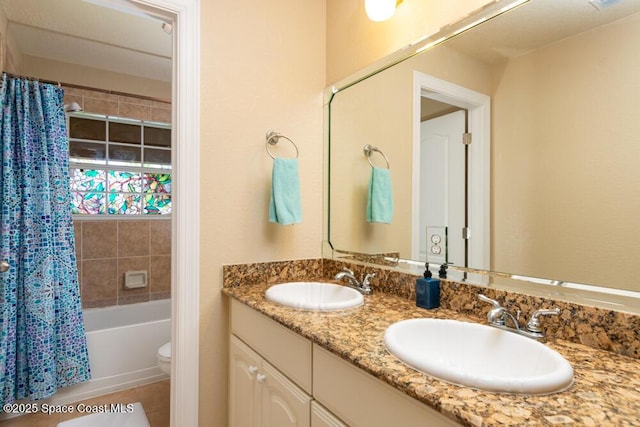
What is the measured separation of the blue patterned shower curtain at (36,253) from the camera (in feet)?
6.38

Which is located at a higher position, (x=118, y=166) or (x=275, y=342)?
(x=118, y=166)

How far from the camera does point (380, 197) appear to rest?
1.54m

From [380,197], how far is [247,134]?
0.69 m

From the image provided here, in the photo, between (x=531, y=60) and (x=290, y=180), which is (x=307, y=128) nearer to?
(x=290, y=180)

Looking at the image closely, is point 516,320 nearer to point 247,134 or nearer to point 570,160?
point 570,160

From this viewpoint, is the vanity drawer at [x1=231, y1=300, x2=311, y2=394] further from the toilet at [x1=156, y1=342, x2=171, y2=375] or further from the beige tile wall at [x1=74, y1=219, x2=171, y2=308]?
the beige tile wall at [x1=74, y1=219, x2=171, y2=308]

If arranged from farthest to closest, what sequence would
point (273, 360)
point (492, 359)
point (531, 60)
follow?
point (273, 360), point (531, 60), point (492, 359)

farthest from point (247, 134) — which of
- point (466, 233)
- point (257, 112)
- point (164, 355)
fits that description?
point (164, 355)

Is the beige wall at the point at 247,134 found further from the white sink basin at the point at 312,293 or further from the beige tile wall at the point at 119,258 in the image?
the beige tile wall at the point at 119,258

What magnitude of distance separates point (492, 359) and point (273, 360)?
68cm

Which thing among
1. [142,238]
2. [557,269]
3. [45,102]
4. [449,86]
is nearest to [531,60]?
[449,86]

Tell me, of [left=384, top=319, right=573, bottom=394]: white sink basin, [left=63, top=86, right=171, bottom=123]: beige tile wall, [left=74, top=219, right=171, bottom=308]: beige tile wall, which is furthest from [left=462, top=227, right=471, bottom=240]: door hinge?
[left=63, top=86, right=171, bottom=123]: beige tile wall

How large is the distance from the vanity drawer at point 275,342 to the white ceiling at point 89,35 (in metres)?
1.73

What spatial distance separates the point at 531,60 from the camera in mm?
991
